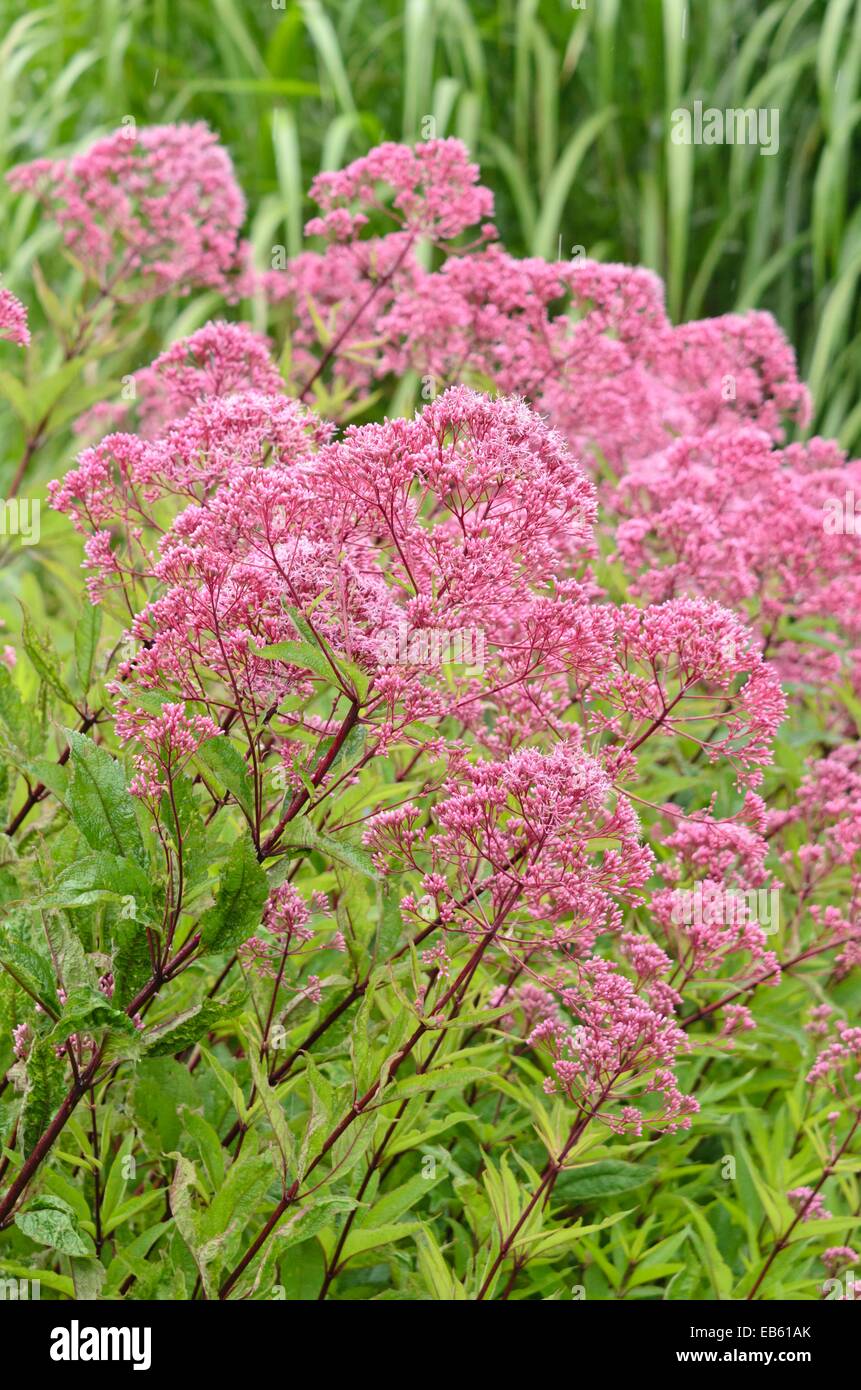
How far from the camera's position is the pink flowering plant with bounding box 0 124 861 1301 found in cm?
143

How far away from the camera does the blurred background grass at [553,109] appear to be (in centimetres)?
654

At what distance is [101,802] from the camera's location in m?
1.48

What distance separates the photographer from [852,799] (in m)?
2.43

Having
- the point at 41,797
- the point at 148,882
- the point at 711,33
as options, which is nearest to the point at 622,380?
the point at 41,797

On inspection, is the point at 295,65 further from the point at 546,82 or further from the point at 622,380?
the point at 622,380

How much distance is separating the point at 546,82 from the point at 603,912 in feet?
20.0

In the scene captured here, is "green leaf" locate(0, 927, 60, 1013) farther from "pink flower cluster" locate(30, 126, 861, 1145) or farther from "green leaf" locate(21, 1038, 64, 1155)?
"pink flower cluster" locate(30, 126, 861, 1145)

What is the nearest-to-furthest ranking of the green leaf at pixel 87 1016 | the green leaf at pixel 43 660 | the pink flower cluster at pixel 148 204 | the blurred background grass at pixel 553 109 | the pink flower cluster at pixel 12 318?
the green leaf at pixel 87 1016 < the green leaf at pixel 43 660 < the pink flower cluster at pixel 12 318 < the pink flower cluster at pixel 148 204 < the blurred background grass at pixel 553 109

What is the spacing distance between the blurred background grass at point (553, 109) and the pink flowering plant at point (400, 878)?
437 cm

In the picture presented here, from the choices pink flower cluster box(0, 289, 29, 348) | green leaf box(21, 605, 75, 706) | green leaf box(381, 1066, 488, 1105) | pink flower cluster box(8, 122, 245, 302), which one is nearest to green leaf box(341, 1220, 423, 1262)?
green leaf box(381, 1066, 488, 1105)

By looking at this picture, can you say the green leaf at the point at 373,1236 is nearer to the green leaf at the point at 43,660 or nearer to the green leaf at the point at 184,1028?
the green leaf at the point at 184,1028

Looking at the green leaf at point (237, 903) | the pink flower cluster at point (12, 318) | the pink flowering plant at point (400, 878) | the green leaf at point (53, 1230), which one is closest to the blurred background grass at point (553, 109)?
the pink flowering plant at point (400, 878)

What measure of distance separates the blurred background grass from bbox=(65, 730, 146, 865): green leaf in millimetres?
5124

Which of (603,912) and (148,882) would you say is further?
(603,912)
